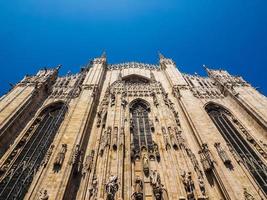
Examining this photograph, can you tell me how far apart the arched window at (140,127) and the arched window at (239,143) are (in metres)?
5.47

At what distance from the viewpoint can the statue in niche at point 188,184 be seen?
11.1 m

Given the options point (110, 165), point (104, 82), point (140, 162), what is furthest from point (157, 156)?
point (104, 82)

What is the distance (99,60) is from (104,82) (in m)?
4.53

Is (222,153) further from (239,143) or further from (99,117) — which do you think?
(99,117)

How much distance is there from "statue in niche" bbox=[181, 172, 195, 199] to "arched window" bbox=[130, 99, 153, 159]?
298 centimetres

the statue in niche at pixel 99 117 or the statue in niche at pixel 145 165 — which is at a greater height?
the statue in niche at pixel 99 117

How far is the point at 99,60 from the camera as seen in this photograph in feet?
89.0

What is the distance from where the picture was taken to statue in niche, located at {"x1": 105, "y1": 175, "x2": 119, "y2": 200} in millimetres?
10441

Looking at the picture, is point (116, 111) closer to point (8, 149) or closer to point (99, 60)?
point (8, 149)

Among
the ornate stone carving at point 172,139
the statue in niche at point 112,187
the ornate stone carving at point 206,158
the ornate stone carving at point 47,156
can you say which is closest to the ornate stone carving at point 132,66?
the ornate stone carving at point 172,139

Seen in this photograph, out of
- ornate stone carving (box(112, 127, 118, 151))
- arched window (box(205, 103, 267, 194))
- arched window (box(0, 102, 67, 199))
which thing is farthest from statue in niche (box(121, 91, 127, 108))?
arched window (box(205, 103, 267, 194))

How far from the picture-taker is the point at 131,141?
14.6 m

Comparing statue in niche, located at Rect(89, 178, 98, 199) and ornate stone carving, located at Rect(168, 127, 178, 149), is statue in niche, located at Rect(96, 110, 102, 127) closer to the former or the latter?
ornate stone carving, located at Rect(168, 127, 178, 149)

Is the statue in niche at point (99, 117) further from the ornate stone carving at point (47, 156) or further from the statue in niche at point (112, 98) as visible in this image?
the ornate stone carving at point (47, 156)
